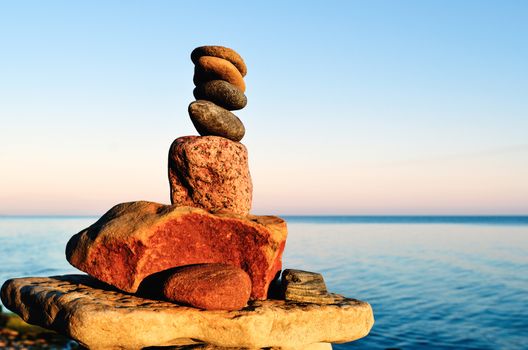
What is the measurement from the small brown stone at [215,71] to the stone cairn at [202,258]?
28 mm

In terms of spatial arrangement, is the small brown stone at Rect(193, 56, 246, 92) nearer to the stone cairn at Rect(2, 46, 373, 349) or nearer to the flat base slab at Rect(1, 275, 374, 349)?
the stone cairn at Rect(2, 46, 373, 349)

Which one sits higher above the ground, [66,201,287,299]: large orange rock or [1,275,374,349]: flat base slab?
[66,201,287,299]: large orange rock

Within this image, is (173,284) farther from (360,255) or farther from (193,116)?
(360,255)

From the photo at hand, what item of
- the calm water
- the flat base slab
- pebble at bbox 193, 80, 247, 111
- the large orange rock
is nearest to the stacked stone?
pebble at bbox 193, 80, 247, 111

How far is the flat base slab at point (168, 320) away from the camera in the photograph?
6.01 meters

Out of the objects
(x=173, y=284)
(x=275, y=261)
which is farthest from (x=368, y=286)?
(x=173, y=284)

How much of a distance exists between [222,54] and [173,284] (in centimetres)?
452

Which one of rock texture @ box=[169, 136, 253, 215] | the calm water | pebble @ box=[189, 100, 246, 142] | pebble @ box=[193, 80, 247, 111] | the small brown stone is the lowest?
the calm water

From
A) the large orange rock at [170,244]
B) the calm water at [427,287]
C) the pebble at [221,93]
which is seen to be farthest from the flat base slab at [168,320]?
the calm water at [427,287]

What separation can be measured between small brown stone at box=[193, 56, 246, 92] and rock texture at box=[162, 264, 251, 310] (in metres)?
3.84

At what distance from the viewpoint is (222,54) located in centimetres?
891

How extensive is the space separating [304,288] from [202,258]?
1.76 meters

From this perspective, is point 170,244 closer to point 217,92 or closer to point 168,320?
point 168,320

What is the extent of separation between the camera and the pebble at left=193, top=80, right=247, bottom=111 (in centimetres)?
869
